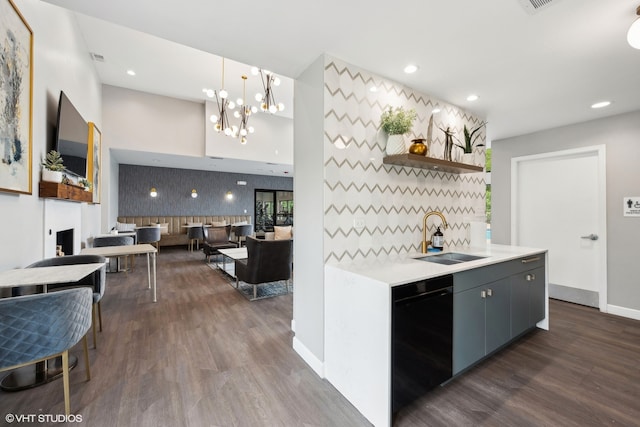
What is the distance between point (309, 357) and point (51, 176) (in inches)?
117

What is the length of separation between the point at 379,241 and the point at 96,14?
2.66 meters

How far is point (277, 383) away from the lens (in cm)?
201

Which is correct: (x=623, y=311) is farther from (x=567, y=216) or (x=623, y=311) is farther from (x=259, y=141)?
(x=259, y=141)

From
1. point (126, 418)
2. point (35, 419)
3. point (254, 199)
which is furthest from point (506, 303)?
point (254, 199)

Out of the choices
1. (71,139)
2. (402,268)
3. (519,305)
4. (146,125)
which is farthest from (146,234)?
(519,305)

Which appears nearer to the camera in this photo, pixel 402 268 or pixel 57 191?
pixel 402 268

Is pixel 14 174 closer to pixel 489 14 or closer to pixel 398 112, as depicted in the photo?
pixel 398 112

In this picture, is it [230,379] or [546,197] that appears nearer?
[230,379]

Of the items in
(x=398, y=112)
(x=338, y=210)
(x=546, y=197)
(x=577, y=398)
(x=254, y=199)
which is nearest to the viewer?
(x=577, y=398)

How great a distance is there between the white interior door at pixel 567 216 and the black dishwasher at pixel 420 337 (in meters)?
3.32

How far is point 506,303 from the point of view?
240cm

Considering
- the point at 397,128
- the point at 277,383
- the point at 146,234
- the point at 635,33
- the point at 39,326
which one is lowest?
the point at 277,383

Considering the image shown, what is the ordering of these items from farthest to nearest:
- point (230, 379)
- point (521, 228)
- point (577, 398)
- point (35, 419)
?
point (521, 228) → point (230, 379) → point (577, 398) → point (35, 419)

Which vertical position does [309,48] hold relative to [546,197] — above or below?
above
